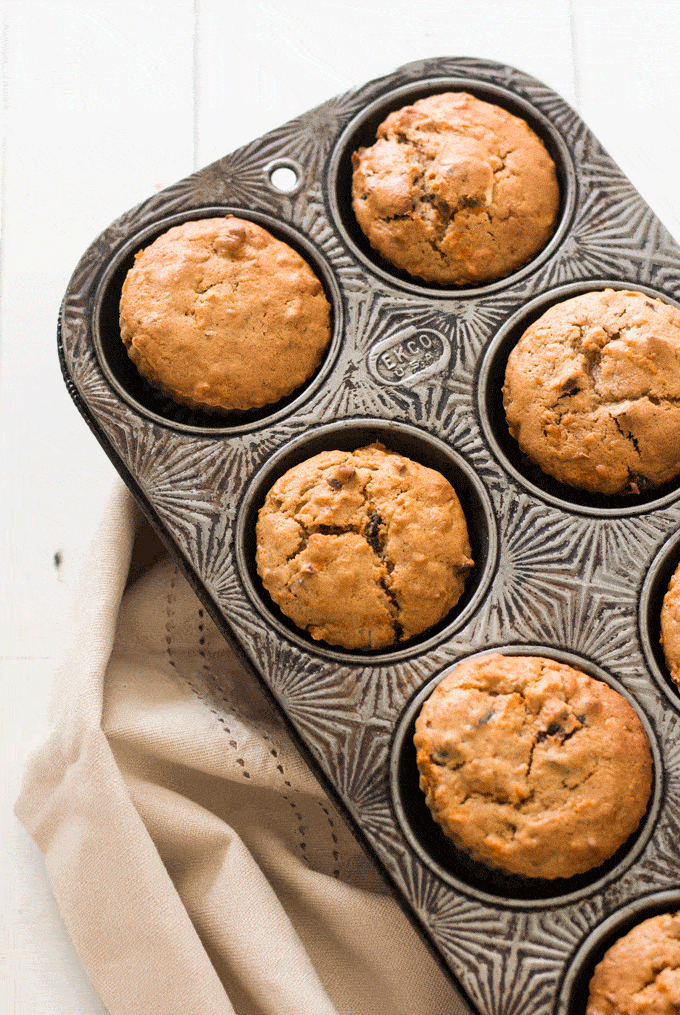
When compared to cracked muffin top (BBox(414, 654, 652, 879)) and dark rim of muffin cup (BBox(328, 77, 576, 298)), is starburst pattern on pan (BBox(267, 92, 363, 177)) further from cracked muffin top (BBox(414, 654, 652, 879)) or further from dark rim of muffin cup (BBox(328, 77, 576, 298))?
cracked muffin top (BBox(414, 654, 652, 879))

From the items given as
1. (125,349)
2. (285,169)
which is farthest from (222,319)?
(285,169)

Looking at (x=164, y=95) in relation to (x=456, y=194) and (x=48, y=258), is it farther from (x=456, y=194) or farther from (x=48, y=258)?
(x=456, y=194)

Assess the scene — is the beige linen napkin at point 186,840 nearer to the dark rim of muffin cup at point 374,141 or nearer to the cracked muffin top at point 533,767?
the cracked muffin top at point 533,767

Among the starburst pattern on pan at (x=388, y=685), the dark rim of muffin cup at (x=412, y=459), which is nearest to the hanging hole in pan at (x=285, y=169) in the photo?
the dark rim of muffin cup at (x=412, y=459)

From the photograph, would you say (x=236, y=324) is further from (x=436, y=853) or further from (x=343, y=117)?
(x=436, y=853)

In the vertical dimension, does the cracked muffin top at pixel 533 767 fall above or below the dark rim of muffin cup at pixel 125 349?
below

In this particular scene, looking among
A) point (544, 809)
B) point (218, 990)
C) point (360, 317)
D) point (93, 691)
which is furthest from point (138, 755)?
point (360, 317)

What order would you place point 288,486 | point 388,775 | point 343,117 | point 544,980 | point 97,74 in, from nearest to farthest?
point 544,980 < point 388,775 < point 288,486 < point 343,117 < point 97,74
